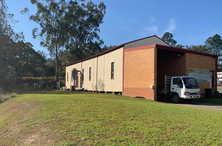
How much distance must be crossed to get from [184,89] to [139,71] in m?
4.21

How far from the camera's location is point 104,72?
21.6m

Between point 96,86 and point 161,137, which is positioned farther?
point 96,86

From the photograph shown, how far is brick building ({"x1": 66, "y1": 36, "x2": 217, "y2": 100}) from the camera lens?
14.9 m

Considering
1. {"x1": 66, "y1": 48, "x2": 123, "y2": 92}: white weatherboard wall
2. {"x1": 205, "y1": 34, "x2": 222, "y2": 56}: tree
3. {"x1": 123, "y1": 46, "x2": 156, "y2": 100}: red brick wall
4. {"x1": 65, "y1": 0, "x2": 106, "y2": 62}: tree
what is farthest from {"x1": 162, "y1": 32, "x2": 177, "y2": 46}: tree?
{"x1": 123, "y1": 46, "x2": 156, "y2": 100}: red brick wall

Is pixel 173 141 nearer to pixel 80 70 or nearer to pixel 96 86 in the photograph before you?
pixel 96 86

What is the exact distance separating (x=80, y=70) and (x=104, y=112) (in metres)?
24.5

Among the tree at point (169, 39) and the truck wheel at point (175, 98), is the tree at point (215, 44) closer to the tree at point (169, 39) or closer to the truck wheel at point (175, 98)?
the tree at point (169, 39)

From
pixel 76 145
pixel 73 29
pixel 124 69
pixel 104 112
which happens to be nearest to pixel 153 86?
pixel 124 69

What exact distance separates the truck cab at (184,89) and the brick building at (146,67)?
152 cm

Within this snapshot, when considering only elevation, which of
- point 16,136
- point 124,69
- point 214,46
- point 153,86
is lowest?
point 16,136

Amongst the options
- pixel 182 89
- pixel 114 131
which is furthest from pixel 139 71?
pixel 114 131

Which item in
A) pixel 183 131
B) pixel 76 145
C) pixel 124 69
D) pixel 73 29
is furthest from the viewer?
pixel 73 29

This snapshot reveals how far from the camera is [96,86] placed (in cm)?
2369

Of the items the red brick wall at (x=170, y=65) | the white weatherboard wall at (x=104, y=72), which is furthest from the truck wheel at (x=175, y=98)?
the white weatherboard wall at (x=104, y=72)
